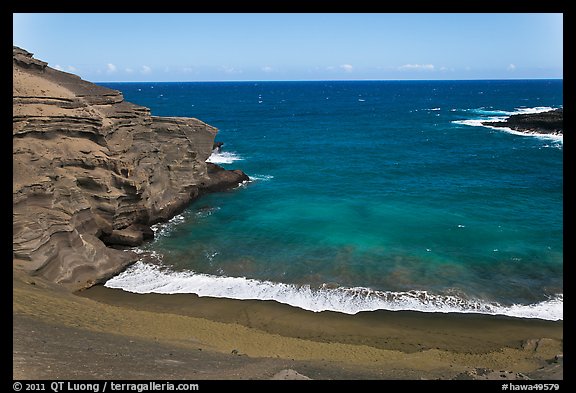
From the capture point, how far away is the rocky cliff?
21578mm

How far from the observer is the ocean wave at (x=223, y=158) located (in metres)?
52.1

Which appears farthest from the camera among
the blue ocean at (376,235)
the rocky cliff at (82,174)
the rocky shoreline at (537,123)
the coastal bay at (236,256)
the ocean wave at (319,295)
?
the rocky shoreline at (537,123)

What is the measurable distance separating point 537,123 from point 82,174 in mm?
74512

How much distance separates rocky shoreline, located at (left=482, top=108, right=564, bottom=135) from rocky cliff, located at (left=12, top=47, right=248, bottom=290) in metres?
62.1

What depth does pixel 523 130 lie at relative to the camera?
244 feet

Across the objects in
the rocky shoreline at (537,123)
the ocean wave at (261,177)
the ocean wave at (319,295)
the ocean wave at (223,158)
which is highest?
the rocky shoreline at (537,123)

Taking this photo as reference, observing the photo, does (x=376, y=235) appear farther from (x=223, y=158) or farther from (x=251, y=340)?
(x=223, y=158)

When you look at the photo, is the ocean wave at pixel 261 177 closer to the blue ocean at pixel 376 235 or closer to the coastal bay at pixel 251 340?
the blue ocean at pixel 376 235

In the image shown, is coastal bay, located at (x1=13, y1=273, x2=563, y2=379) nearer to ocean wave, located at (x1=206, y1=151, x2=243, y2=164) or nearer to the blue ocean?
the blue ocean

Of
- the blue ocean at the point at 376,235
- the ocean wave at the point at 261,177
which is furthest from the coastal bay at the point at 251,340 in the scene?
the ocean wave at the point at 261,177

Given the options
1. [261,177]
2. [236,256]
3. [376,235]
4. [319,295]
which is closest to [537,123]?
[261,177]

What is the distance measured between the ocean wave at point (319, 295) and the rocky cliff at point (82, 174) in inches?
98.9

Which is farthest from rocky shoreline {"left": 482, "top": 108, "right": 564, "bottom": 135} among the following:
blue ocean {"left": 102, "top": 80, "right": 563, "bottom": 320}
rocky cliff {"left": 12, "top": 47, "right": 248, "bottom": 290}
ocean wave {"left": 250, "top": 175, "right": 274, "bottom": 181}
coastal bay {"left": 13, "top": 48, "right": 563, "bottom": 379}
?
rocky cliff {"left": 12, "top": 47, "right": 248, "bottom": 290}
